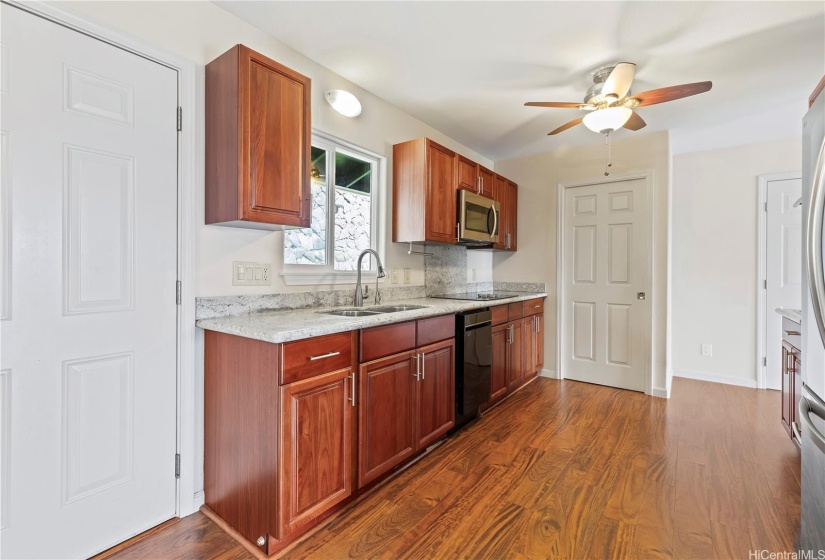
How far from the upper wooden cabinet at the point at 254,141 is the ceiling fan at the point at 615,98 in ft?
4.87

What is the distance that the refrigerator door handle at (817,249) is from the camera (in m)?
1.05

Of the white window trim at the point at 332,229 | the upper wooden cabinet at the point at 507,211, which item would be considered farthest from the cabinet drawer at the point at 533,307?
the white window trim at the point at 332,229

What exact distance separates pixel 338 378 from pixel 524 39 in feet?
6.88

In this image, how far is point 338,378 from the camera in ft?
5.59

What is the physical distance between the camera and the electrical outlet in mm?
1981

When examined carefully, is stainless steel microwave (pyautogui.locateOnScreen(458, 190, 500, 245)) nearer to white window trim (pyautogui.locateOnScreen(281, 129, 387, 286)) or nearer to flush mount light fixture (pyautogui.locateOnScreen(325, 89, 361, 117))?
white window trim (pyautogui.locateOnScreen(281, 129, 387, 286))

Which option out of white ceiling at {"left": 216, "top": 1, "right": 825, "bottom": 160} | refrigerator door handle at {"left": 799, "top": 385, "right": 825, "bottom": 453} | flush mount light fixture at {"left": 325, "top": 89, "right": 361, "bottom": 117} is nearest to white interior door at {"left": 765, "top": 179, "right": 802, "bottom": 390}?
white ceiling at {"left": 216, "top": 1, "right": 825, "bottom": 160}

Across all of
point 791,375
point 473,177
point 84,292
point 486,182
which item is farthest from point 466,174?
point 84,292

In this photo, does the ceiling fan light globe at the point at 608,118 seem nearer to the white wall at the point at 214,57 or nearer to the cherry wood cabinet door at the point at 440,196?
the cherry wood cabinet door at the point at 440,196

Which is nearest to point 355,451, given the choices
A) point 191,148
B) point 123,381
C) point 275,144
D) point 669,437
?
point 123,381

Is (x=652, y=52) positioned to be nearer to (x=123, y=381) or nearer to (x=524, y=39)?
(x=524, y=39)

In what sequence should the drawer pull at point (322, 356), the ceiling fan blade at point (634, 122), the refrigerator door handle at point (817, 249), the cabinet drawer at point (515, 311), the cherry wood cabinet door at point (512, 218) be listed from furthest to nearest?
the cherry wood cabinet door at point (512, 218) → the cabinet drawer at point (515, 311) → the ceiling fan blade at point (634, 122) → the drawer pull at point (322, 356) → the refrigerator door handle at point (817, 249)

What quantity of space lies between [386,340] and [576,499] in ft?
4.03

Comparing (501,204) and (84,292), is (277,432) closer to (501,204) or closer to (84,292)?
(84,292)
